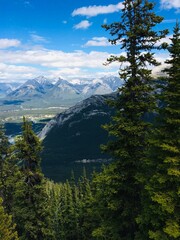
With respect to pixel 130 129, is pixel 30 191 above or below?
below

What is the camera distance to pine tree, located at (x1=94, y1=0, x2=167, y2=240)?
22.6 m

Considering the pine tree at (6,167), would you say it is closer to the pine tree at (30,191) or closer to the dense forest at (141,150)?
the pine tree at (30,191)

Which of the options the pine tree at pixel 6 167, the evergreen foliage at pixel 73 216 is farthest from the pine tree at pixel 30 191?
the evergreen foliage at pixel 73 216

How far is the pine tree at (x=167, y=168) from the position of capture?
17.6 m

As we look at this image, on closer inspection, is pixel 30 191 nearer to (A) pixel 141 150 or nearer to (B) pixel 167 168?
(A) pixel 141 150

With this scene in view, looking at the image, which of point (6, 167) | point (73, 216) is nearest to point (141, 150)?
point (6, 167)

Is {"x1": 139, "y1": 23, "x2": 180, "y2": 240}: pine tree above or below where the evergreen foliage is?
above

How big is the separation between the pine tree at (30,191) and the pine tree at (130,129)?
15424 mm

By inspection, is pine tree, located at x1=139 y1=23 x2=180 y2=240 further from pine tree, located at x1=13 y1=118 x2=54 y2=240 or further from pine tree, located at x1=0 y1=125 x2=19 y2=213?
pine tree, located at x1=0 y1=125 x2=19 y2=213

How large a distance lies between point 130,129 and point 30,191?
2078 cm

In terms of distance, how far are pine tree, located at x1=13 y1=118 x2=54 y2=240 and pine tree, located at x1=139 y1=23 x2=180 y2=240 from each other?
20.6 meters

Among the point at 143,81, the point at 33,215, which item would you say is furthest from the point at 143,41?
the point at 33,215

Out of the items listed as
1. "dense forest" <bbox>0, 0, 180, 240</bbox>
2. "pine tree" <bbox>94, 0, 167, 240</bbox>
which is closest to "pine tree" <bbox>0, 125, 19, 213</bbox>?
"dense forest" <bbox>0, 0, 180, 240</bbox>

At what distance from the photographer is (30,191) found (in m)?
37.8
